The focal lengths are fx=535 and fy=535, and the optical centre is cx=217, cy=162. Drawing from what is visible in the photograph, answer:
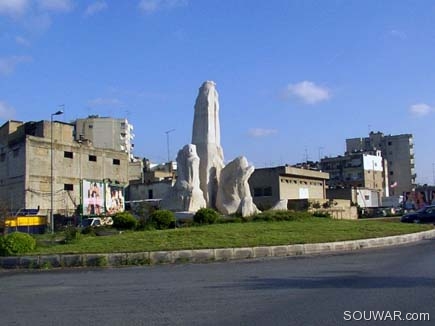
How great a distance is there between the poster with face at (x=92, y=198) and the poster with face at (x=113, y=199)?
61cm

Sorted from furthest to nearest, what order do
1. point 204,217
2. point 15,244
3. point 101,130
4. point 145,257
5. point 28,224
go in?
point 101,130 → point 28,224 → point 204,217 → point 15,244 → point 145,257

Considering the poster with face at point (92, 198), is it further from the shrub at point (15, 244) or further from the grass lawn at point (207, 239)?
the shrub at point (15, 244)

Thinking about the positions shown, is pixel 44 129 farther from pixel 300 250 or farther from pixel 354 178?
pixel 354 178

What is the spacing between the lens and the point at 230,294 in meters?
9.13

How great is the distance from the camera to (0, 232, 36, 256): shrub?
1586cm

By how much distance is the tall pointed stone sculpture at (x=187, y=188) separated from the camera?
27906 mm

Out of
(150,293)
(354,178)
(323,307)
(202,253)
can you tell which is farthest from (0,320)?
(354,178)

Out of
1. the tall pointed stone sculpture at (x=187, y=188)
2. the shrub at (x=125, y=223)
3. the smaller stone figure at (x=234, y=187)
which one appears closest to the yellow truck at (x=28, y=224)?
the tall pointed stone sculpture at (x=187, y=188)

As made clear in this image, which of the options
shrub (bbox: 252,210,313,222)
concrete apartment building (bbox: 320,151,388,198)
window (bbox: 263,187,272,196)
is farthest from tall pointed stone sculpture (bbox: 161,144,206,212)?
concrete apartment building (bbox: 320,151,388,198)

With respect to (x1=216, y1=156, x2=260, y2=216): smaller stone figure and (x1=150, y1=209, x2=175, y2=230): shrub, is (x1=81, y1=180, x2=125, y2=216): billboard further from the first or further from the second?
(x1=150, y1=209, x2=175, y2=230): shrub

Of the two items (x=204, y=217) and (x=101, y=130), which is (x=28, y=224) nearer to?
(x=204, y=217)

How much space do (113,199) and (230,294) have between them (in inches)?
1447

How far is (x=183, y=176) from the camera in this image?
28.5m

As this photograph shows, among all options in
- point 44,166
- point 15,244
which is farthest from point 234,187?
point 44,166
